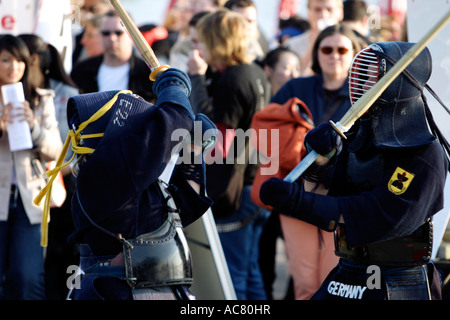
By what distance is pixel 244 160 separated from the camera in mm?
5586

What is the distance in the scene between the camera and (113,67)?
20.0 feet

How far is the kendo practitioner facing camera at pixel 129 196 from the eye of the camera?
10.5 ft

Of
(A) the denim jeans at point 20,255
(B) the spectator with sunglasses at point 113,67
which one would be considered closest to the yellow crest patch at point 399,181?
(A) the denim jeans at point 20,255

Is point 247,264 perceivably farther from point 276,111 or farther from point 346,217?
point 346,217

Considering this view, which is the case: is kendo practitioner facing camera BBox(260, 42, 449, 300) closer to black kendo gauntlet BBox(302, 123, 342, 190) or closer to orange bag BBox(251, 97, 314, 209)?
black kendo gauntlet BBox(302, 123, 342, 190)

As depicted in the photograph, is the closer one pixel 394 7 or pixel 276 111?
pixel 276 111

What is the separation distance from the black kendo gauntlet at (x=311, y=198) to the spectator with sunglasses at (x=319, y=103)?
3.87 ft

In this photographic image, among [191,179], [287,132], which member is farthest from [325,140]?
[287,132]

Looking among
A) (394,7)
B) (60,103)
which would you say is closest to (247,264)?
(60,103)

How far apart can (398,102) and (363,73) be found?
0.79 feet

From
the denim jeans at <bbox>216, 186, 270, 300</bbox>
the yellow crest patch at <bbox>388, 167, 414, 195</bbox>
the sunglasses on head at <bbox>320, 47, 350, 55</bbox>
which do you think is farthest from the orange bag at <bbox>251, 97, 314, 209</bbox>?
the yellow crest patch at <bbox>388, 167, 414, 195</bbox>

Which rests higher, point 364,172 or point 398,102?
point 398,102

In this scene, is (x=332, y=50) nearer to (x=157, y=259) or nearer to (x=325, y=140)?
(x=325, y=140)

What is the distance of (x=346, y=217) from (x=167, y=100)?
937 mm
